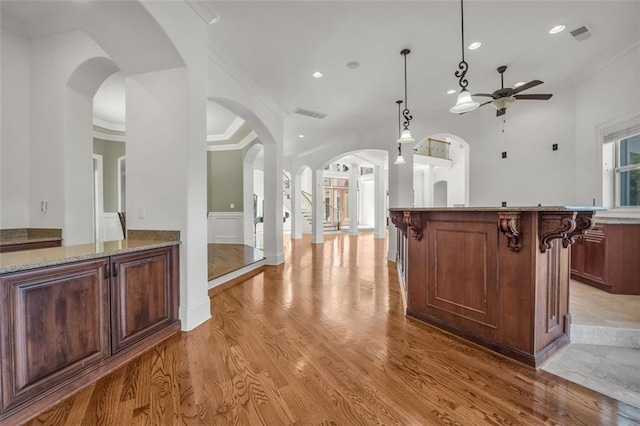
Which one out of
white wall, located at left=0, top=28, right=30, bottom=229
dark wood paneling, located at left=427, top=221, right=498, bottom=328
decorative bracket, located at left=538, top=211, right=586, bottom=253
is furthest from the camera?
white wall, located at left=0, top=28, right=30, bottom=229

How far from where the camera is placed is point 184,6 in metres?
2.59

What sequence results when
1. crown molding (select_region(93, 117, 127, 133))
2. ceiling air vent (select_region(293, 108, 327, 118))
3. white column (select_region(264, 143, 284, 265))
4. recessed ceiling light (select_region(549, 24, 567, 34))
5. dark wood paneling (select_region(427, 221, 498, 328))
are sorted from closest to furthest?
dark wood paneling (select_region(427, 221, 498, 328)) → recessed ceiling light (select_region(549, 24, 567, 34)) → white column (select_region(264, 143, 284, 265)) → ceiling air vent (select_region(293, 108, 327, 118)) → crown molding (select_region(93, 117, 127, 133))

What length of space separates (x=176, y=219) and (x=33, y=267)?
116cm

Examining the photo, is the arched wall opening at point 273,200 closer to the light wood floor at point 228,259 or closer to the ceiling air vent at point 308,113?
the light wood floor at point 228,259

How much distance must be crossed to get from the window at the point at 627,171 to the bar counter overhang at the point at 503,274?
A: 288cm

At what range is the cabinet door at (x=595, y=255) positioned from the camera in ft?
11.7

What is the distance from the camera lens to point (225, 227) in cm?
820

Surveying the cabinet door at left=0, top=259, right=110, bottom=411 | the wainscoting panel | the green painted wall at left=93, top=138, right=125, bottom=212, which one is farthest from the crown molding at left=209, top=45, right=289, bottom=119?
the green painted wall at left=93, top=138, right=125, bottom=212

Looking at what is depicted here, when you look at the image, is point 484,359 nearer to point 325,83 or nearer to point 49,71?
point 325,83

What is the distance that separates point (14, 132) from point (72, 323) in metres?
2.73

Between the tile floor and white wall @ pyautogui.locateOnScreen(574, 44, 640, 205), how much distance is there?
199 cm

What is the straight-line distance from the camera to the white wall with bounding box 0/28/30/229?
301 cm

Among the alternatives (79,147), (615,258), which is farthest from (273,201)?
(615,258)

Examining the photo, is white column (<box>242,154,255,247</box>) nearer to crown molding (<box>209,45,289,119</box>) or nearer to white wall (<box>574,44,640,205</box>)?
crown molding (<box>209,45,289,119</box>)
